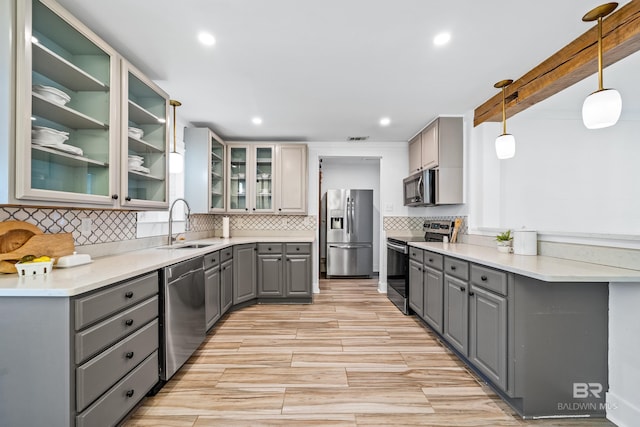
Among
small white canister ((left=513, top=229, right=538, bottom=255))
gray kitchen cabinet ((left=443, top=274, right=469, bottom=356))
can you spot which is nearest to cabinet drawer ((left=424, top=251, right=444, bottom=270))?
gray kitchen cabinet ((left=443, top=274, right=469, bottom=356))

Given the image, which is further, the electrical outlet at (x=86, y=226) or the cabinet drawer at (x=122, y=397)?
the electrical outlet at (x=86, y=226)

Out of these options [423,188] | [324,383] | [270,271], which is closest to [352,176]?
[423,188]

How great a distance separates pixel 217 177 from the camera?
4.14m

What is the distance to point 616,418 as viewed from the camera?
1.71m

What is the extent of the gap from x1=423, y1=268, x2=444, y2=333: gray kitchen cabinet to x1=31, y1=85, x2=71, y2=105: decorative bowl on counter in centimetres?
302

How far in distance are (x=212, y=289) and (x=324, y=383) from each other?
1.45 metres

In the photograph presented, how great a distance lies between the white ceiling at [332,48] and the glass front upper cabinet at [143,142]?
0.21 metres

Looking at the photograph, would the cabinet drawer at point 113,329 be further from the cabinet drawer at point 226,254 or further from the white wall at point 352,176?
the white wall at point 352,176

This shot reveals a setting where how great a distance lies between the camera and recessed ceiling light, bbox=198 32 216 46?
196 cm

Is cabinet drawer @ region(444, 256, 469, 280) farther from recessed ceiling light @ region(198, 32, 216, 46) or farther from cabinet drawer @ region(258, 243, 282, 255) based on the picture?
recessed ceiling light @ region(198, 32, 216, 46)

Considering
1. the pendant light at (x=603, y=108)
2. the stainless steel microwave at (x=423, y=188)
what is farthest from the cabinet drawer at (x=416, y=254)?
the pendant light at (x=603, y=108)

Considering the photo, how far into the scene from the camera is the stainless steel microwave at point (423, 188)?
3.66m

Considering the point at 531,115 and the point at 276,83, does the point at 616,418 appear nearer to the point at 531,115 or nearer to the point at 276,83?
the point at 531,115

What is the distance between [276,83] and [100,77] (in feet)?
4.29
